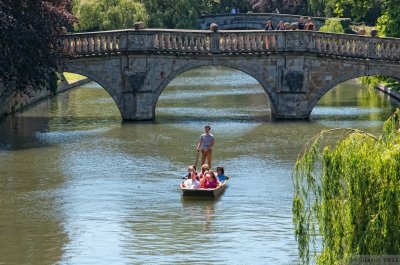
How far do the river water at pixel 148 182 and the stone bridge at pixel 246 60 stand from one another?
4.13 ft

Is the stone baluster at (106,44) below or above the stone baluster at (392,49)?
above

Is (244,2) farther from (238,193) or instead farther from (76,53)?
(238,193)

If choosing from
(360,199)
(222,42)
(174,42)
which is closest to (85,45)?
(174,42)

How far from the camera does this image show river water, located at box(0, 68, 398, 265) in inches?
1265

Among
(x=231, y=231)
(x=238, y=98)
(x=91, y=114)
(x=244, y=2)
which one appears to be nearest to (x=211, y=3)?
(x=244, y=2)

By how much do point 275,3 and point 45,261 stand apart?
80903mm

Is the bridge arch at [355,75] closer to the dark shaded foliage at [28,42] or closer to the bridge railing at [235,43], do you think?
the bridge railing at [235,43]

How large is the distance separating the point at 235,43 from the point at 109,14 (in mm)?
23139

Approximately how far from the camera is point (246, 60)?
54.9 m

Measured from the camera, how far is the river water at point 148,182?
32.1 meters

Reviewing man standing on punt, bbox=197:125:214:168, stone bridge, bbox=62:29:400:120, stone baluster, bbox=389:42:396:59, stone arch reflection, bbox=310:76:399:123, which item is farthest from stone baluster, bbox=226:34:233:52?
man standing on punt, bbox=197:125:214:168

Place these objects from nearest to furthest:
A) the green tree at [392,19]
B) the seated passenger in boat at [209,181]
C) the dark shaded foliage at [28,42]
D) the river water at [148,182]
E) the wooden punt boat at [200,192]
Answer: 1. the river water at [148,182]
2. the wooden punt boat at [200,192]
3. the seated passenger in boat at [209,181]
4. the dark shaded foliage at [28,42]
5. the green tree at [392,19]

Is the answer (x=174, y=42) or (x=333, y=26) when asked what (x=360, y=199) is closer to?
(x=174, y=42)

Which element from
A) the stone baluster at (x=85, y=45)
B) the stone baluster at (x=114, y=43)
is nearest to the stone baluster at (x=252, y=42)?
the stone baluster at (x=114, y=43)
